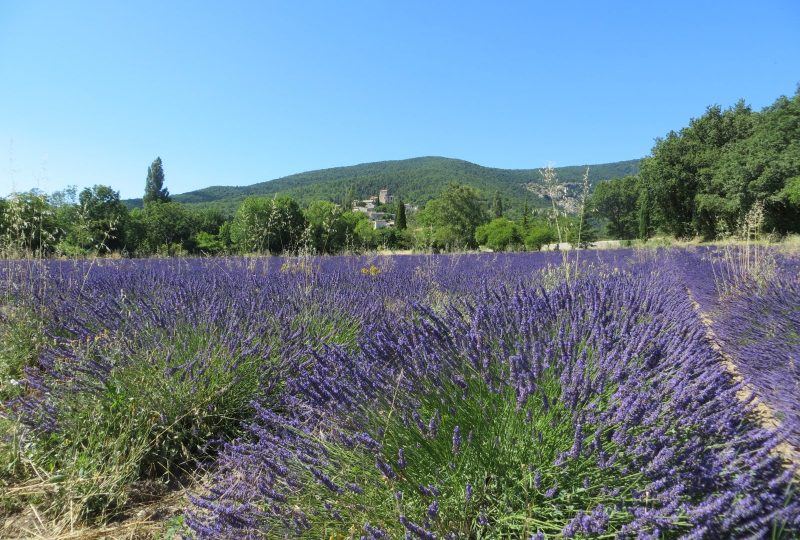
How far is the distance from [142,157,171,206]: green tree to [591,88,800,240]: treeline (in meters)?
68.7

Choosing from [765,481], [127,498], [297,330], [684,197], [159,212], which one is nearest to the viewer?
[765,481]

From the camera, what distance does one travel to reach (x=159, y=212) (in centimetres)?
5231

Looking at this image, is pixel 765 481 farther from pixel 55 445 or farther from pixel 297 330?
pixel 55 445

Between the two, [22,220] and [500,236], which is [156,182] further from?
[22,220]

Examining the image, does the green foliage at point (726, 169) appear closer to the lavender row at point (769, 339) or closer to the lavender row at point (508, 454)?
the lavender row at point (769, 339)

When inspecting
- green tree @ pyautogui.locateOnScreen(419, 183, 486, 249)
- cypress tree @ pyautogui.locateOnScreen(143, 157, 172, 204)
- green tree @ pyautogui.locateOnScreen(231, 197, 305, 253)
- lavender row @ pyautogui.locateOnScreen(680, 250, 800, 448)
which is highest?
cypress tree @ pyautogui.locateOnScreen(143, 157, 172, 204)

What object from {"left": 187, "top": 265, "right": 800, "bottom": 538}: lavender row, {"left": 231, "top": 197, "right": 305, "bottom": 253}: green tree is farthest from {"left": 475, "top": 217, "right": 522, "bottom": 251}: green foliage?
{"left": 187, "top": 265, "right": 800, "bottom": 538}: lavender row

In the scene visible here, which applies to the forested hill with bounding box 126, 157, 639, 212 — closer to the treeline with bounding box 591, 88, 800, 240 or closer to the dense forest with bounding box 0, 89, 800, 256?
the dense forest with bounding box 0, 89, 800, 256

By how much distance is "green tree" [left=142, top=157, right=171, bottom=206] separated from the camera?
229 ft

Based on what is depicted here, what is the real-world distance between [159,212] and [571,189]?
57684 millimetres

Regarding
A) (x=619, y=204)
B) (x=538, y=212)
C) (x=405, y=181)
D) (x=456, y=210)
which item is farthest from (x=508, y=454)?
(x=405, y=181)

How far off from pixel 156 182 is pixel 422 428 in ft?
267

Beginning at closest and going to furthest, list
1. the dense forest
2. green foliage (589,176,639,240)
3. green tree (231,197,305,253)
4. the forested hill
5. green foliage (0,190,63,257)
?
green foliage (0,190,63,257) → the dense forest → green tree (231,197,305,253) → green foliage (589,176,639,240) → the forested hill

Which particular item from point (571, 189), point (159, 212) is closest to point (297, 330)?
point (571, 189)
